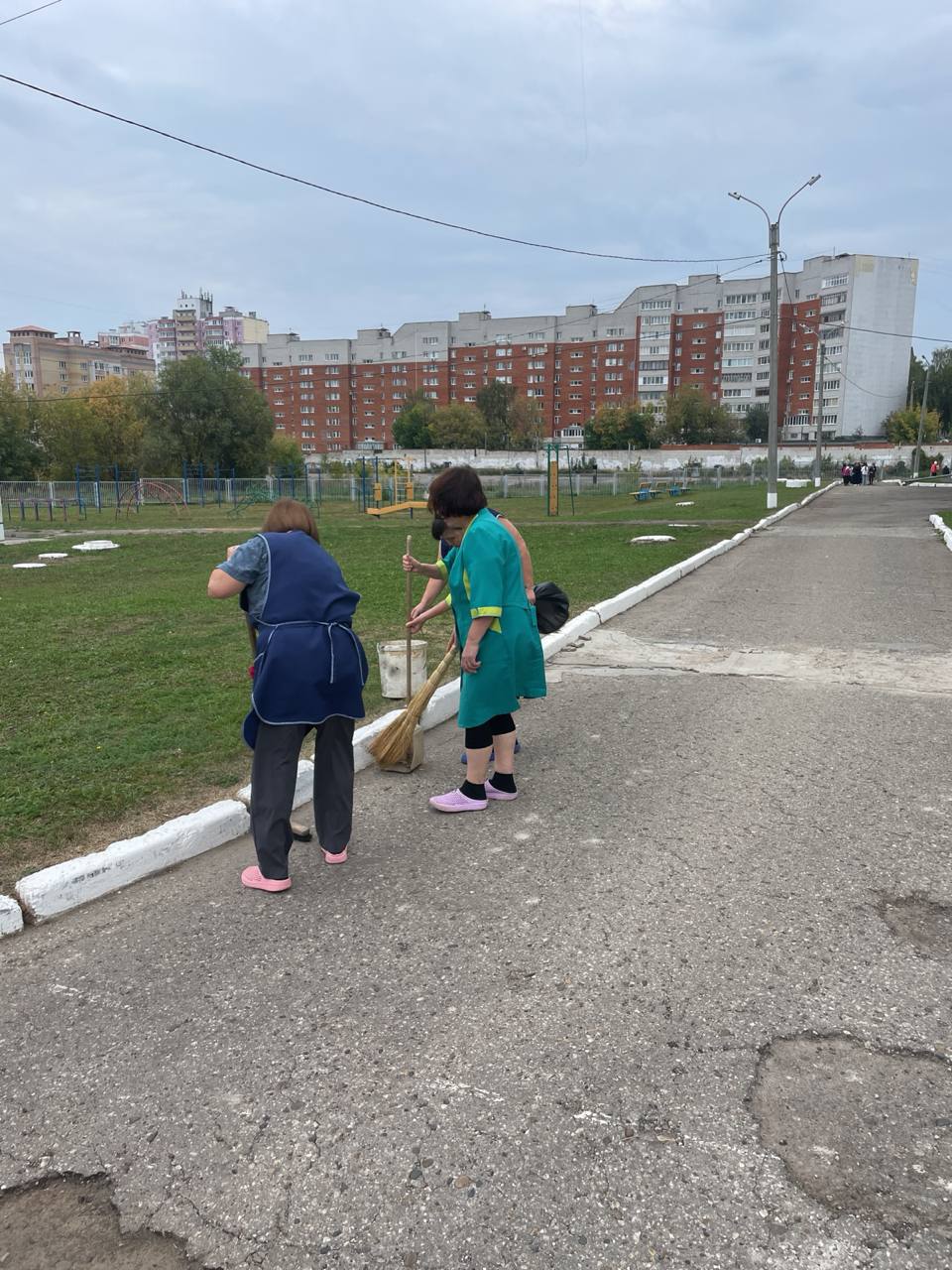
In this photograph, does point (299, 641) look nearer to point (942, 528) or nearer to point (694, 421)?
point (942, 528)

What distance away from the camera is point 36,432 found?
65.8 m

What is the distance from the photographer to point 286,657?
3.49 metres

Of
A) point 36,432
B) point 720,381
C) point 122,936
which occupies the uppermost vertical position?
point 720,381

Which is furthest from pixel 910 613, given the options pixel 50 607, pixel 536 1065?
pixel 50 607

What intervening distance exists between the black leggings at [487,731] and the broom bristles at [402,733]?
55cm

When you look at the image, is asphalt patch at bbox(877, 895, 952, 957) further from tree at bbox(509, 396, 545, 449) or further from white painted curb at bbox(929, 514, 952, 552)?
tree at bbox(509, 396, 545, 449)

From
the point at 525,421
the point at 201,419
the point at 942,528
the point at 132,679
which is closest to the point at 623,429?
the point at 525,421

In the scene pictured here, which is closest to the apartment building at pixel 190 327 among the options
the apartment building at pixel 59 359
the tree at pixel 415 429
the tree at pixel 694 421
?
the apartment building at pixel 59 359

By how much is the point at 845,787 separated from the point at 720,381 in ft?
375

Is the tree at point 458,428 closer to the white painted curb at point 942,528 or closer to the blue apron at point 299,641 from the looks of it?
the white painted curb at point 942,528

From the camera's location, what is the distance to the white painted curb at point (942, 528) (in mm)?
17438

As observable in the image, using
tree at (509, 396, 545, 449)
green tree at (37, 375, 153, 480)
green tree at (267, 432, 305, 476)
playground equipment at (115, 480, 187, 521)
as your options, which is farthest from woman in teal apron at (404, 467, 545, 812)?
tree at (509, 396, 545, 449)

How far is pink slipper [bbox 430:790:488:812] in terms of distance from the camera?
14.6 feet

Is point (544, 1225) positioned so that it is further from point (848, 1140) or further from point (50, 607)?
point (50, 607)
